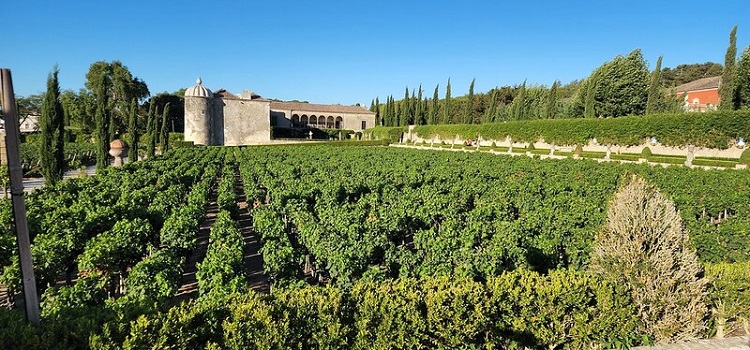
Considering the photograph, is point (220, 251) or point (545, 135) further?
point (545, 135)

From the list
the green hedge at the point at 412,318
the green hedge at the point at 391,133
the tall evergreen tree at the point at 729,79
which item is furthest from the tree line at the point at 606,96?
the green hedge at the point at 412,318

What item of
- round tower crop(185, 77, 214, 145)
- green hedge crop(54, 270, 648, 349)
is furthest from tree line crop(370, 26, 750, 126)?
green hedge crop(54, 270, 648, 349)

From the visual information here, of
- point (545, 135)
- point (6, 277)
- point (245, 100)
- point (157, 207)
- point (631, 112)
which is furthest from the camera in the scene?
point (245, 100)

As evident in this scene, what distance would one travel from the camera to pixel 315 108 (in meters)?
78.8

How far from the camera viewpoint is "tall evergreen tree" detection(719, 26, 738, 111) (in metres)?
31.5

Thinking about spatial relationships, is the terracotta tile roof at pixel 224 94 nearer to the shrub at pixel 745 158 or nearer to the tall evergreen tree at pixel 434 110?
the tall evergreen tree at pixel 434 110

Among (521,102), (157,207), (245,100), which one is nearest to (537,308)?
(157,207)

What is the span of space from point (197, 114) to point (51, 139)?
3926cm

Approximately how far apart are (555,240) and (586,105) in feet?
128

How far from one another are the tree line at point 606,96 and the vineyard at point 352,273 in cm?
2626

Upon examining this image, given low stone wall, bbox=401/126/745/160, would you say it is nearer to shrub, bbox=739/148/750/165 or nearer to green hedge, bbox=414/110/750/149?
green hedge, bbox=414/110/750/149

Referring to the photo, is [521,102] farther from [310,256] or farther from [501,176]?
[310,256]

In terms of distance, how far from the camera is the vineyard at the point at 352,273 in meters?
4.54

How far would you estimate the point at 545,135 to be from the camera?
40094 mm
